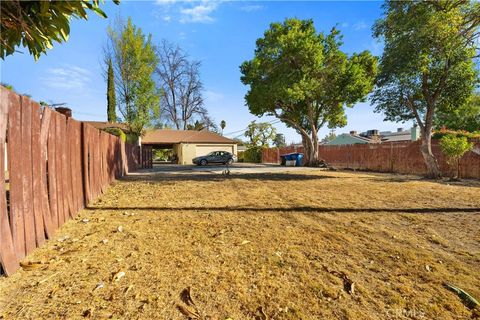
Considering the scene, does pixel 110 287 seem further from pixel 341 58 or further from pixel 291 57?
pixel 341 58

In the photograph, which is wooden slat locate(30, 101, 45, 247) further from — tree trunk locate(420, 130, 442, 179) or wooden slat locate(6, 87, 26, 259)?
tree trunk locate(420, 130, 442, 179)

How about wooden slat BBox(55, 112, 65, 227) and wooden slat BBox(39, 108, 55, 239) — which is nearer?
wooden slat BBox(39, 108, 55, 239)

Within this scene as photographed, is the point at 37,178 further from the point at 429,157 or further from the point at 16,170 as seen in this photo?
the point at 429,157

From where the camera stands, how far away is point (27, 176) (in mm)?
3191

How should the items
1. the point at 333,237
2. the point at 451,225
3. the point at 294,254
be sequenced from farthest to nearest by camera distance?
the point at 451,225 < the point at 333,237 < the point at 294,254

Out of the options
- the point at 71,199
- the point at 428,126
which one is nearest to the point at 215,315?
the point at 71,199

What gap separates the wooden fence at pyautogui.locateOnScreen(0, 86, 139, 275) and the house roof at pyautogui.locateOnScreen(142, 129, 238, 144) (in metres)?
28.7

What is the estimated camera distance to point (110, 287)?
2.55 meters

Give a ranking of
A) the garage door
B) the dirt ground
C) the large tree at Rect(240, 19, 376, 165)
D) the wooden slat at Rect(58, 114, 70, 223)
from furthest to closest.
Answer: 1. the garage door
2. the large tree at Rect(240, 19, 376, 165)
3. the wooden slat at Rect(58, 114, 70, 223)
4. the dirt ground

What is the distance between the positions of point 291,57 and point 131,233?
1839 cm

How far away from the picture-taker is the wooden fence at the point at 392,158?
12.4 metres

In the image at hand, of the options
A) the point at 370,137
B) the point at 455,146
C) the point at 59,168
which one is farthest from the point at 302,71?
the point at 370,137

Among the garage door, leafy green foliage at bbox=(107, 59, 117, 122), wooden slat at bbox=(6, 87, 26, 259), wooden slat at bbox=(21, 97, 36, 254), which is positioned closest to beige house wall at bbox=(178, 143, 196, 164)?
the garage door

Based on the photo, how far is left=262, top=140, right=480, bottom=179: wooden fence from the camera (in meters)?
12.4
